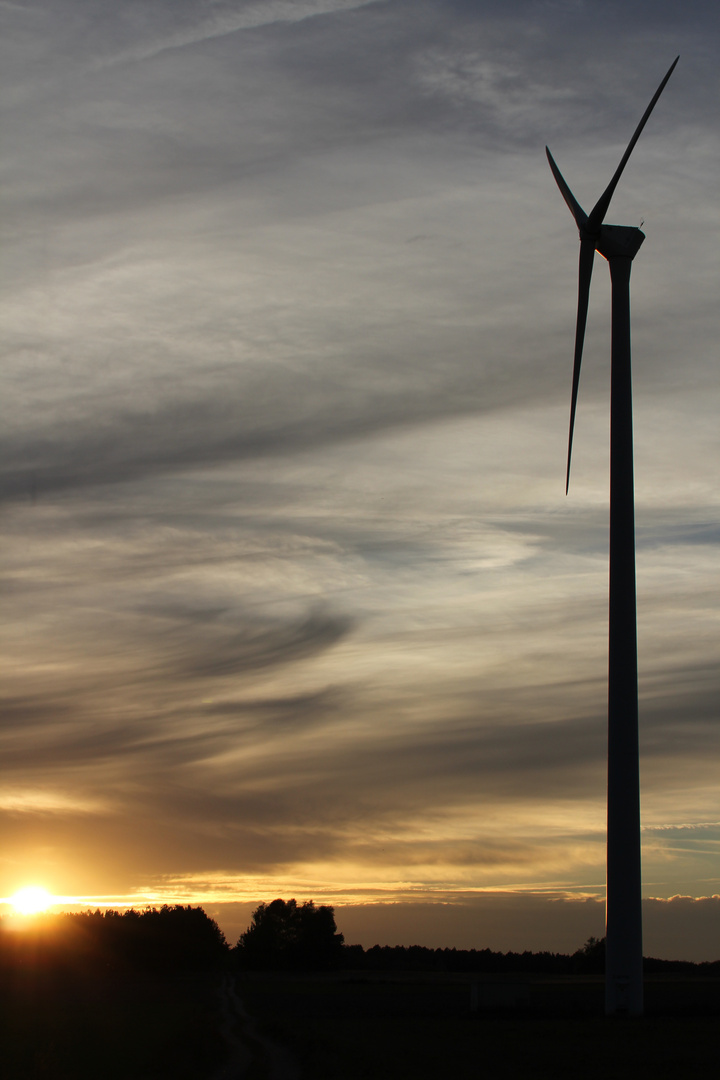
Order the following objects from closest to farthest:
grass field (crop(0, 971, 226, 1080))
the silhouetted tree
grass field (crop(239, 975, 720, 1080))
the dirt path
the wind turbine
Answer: grass field (crop(239, 975, 720, 1080)), the dirt path, grass field (crop(0, 971, 226, 1080)), the wind turbine, the silhouetted tree

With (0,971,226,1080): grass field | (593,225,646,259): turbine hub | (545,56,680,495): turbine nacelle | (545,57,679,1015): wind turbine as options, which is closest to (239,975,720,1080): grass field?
(545,57,679,1015): wind turbine

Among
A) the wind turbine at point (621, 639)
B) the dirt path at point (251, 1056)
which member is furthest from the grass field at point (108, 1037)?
the wind turbine at point (621, 639)

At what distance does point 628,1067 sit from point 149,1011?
5946cm

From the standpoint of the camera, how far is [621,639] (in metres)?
49.0

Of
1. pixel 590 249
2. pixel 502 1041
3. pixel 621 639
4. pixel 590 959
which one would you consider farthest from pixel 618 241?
pixel 590 959

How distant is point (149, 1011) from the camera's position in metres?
86.2

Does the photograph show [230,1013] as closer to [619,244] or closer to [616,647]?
[616,647]

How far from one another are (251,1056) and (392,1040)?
954 centimetres

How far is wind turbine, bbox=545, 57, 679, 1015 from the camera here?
4703 cm

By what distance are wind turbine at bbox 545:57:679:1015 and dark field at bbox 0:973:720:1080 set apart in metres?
3.60

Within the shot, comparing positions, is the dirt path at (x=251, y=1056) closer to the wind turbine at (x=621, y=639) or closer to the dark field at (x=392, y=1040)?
the dark field at (x=392, y=1040)

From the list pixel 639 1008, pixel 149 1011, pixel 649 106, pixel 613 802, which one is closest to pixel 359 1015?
pixel 149 1011

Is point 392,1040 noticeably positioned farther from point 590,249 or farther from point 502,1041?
point 590,249

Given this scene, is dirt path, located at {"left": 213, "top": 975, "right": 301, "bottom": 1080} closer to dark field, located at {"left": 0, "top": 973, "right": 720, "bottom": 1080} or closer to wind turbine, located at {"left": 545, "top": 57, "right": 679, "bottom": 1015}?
dark field, located at {"left": 0, "top": 973, "right": 720, "bottom": 1080}
